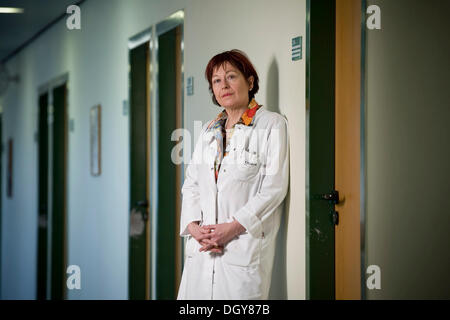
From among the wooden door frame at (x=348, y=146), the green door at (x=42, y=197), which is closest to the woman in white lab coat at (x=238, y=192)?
the wooden door frame at (x=348, y=146)

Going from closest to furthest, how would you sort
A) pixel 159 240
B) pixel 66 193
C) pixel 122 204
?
pixel 159 240, pixel 122 204, pixel 66 193

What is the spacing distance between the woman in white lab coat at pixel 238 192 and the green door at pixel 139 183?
49.4 inches

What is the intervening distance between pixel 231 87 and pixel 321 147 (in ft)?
1.48

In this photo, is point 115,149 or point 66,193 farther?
point 66,193

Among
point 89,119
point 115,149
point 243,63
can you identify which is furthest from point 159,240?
point 243,63

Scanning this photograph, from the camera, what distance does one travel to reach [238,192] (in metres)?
2.23

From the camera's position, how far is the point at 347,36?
2.30 meters

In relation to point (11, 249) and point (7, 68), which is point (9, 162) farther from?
point (7, 68)

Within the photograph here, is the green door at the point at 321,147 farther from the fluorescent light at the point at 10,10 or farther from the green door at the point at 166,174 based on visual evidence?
the fluorescent light at the point at 10,10

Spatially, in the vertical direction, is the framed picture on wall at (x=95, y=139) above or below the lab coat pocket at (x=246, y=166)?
above

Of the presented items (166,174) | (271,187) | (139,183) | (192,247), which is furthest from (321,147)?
(139,183)

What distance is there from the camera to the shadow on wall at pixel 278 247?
2.31 metres

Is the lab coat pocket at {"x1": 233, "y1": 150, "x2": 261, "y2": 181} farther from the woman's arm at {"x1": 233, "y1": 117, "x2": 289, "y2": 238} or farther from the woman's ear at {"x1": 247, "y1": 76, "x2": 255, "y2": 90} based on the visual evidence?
the woman's ear at {"x1": 247, "y1": 76, "x2": 255, "y2": 90}
